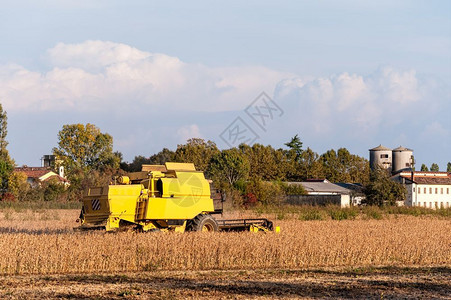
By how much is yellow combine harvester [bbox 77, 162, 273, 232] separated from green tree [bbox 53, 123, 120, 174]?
75659 millimetres

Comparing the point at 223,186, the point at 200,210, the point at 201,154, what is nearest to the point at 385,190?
the point at 223,186

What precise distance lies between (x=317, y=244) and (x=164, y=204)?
19.7 feet

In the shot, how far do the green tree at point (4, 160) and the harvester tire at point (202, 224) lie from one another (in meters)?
59.0

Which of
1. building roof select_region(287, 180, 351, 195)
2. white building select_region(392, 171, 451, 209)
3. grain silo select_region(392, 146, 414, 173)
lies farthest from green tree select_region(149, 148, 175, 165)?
grain silo select_region(392, 146, 414, 173)

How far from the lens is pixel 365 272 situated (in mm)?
19219

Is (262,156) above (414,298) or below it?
above

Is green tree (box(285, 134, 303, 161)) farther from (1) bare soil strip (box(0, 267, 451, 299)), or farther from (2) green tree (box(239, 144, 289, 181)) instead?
(1) bare soil strip (box(0, 267, 451, 299))

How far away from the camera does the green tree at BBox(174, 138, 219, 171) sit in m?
99.1

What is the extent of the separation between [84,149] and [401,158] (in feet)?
184

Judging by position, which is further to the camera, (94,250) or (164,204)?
(164,204)

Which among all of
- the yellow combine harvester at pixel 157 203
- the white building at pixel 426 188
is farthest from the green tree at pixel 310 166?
the yellow combine harvester at pixel 157 203

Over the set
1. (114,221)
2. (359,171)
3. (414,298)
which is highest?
(359,171)

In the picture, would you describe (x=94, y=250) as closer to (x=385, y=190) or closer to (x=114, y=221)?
(x=114, y=221)

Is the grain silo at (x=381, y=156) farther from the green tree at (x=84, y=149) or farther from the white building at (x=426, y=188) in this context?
the green tree at (x=84, y=149)
